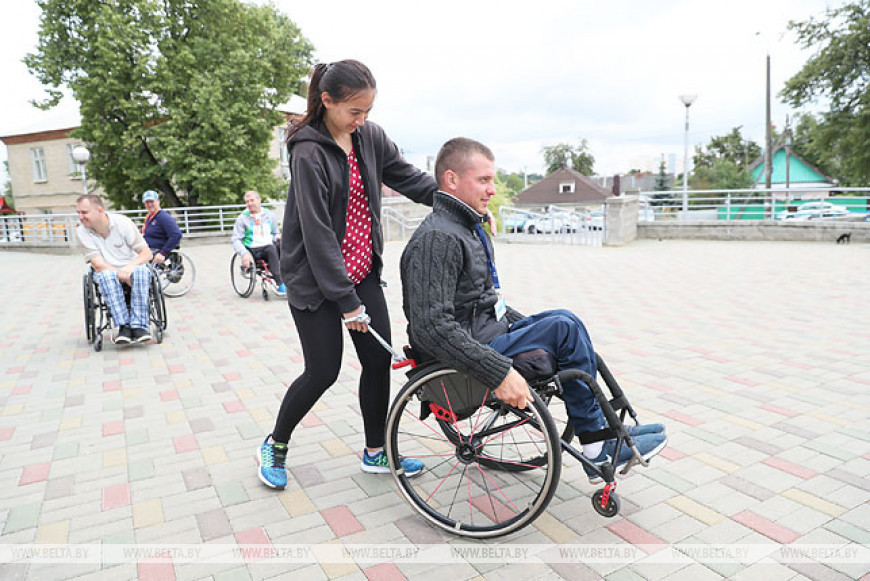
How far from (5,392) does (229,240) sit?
611 inches

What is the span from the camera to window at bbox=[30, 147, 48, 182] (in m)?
34.7

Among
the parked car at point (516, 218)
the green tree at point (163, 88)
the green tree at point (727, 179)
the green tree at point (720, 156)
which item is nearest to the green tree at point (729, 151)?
the green tree at point (720, 156)

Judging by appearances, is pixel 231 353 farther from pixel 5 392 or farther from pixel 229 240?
pixel 229 240

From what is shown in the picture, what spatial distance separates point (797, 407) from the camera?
3.65 meters

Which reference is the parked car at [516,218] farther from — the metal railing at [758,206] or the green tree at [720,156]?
the green tree at [720,156]

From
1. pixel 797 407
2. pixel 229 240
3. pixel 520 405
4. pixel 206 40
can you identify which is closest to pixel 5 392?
pixel 520 405

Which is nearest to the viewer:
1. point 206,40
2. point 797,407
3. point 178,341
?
point 797,407

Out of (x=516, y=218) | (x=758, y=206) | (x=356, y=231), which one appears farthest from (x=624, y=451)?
(x=516, y=218)

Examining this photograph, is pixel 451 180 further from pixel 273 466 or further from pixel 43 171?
pixel 43 171

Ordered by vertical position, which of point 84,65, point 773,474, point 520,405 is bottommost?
point 773,474

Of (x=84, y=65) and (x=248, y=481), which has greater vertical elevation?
(x=84, y=65)

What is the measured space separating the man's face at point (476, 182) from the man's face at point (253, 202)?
6.20m

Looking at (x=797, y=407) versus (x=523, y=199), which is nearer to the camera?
(x=797, y=407)

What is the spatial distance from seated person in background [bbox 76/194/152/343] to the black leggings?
10.8 feet
